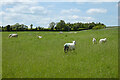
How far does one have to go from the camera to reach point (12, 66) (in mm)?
10094

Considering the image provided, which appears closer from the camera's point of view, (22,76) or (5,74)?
(22,76)

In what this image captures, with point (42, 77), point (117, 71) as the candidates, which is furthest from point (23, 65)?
point (117, 71)

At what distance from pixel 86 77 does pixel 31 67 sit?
3932mm

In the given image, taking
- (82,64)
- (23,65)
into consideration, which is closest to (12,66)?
(23,65)

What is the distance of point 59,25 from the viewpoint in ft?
211

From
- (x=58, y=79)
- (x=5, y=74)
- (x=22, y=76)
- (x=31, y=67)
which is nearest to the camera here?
(x=58, y=79)

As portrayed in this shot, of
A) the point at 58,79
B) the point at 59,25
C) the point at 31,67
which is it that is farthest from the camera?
the point at 59,25

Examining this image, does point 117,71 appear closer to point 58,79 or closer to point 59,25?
point 58,79

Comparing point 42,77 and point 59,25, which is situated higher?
point 59,25

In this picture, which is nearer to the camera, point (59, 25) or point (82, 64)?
point (82, 64)

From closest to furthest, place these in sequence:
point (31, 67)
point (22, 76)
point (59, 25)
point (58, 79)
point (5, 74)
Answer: point (58, 79) → point (22, 76) → point (5, 74) → point (31, 67) → point (59, 25)

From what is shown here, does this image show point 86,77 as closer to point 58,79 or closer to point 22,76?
point 58,79

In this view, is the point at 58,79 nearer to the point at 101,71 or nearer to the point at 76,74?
the point at 76,74

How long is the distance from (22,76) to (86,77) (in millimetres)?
3595
